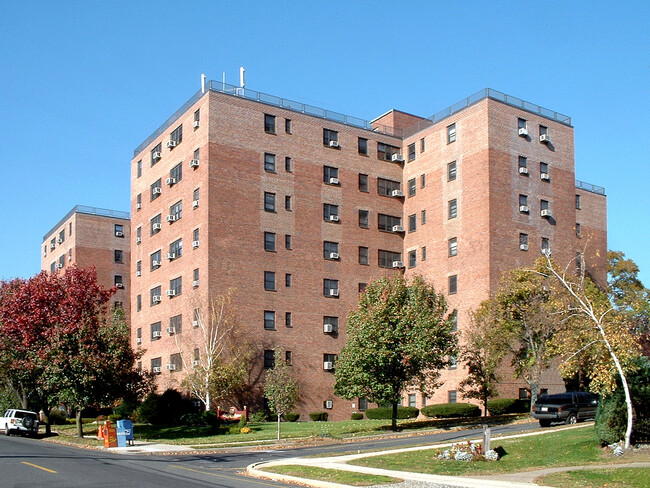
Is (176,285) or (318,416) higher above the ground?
(176,285)

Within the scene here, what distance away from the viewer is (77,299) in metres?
45.5

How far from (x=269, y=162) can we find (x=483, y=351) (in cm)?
2178

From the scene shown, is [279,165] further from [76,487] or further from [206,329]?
[76,487]

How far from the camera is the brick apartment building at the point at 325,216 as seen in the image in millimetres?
57938

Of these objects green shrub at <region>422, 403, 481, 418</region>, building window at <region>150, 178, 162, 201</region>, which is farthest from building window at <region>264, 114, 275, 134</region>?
green shrub at <region>422, 403, 481, 418</region>

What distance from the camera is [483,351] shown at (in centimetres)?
5131

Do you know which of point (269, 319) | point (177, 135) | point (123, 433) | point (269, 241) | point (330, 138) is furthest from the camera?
point (330, 138)

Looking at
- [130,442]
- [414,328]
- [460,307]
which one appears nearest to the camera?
[130,442]

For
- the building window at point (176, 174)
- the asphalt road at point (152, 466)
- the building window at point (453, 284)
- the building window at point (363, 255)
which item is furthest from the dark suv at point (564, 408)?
the building window at point (176, 174)

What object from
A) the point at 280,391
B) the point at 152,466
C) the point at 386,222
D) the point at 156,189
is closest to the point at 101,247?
the point at 156,189

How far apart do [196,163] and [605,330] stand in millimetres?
38623

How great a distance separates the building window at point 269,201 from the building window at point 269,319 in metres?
7.76

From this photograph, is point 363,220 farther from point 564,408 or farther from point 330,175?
point 564,408

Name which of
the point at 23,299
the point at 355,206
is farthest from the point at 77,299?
the point at 355,206
